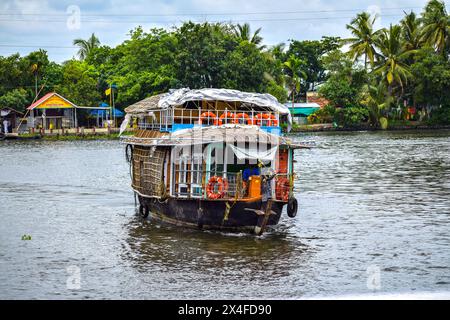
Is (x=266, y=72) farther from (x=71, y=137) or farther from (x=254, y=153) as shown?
(x=254, y=153)

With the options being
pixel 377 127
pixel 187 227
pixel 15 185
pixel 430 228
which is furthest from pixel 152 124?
pixel 377 127

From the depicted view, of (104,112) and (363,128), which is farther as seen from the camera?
(104,112)

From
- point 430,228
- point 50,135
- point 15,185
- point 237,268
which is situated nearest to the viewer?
point 237,268

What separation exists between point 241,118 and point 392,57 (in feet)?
185

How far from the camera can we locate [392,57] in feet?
254

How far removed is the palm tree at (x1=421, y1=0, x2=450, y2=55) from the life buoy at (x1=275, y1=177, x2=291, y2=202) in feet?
195

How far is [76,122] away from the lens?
265ft

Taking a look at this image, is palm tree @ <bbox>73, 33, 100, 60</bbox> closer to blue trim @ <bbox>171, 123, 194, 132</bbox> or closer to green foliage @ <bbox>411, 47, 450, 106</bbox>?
green foliage @ <bbox>411, 47, 450, 106</bbox>

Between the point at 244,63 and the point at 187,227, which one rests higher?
the point at 244,63

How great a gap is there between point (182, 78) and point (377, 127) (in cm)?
2350

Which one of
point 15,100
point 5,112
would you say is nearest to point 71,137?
point 15,100

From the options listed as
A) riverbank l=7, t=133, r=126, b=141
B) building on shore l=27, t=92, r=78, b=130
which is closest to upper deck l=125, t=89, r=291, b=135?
riverbank l=7, t=133, r=126, b=141

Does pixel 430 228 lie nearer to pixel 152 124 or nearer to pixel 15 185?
pixel 152 124

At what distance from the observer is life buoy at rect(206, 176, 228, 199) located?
22.6 m
